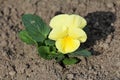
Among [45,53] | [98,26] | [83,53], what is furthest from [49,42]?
[98,26]

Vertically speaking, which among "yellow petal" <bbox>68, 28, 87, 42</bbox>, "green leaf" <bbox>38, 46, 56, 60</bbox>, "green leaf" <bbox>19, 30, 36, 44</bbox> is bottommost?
"green leaf" <bbox>38, 46, 56, 60</bbox>

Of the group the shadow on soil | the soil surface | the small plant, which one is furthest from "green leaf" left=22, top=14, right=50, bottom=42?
the shadow on soil

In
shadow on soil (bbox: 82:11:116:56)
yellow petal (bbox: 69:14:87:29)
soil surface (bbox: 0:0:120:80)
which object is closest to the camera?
yellow petal (bbox: 69:14:87:29)

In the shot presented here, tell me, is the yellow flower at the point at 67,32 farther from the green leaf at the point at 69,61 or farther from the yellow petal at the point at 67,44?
the green leaf at the point at 69,61

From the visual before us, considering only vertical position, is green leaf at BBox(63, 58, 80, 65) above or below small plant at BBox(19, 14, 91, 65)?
below

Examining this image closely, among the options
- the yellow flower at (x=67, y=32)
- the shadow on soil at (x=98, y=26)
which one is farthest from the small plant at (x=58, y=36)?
the shadow on soil at (x=98, y=26)

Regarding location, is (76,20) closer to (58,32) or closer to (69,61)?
(58,32)

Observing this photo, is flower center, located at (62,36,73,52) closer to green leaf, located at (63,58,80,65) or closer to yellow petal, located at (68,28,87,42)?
yellow petal, located at (68,28,87,42)
